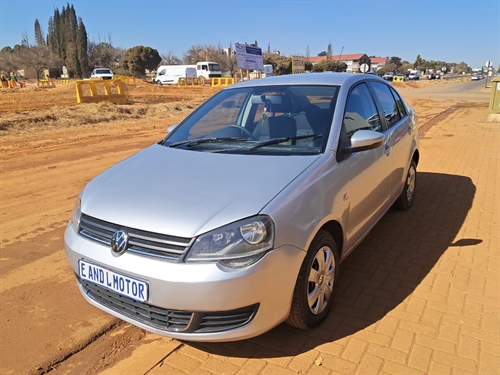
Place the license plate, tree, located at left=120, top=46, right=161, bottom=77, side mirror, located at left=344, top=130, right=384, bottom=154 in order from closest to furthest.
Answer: the license plate → side mirror, located at left=344, top=130, right=384, bottom=154 → tree, located at left=120, top=46, right=161, bottom=77

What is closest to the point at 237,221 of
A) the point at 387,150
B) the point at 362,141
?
the point at 362,141

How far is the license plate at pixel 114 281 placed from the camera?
2355 mm

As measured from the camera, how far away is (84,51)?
82.8 meters

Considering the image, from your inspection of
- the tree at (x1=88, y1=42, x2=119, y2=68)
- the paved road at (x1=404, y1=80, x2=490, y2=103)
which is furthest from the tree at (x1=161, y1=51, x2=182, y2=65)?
the paved road at (x1=404, y1=80, x2=490, y2=103)

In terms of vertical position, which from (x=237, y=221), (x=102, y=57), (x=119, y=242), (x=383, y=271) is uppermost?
(x=102, y=57)

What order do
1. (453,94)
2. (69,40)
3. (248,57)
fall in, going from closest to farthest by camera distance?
(248,57) → (453,94) → (69,40)

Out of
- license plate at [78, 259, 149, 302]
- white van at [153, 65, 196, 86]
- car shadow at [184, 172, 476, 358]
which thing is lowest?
car shadow at [184, 172, 476, 358]

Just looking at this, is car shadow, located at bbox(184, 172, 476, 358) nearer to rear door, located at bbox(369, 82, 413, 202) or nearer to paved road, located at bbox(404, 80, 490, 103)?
rear door, located at bbox(369, 82, 413, 202)

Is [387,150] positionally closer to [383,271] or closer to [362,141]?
[362,141]

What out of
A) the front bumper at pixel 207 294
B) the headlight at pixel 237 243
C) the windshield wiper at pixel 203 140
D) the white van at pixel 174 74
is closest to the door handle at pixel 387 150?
the windshield wiper at pixel 203 140

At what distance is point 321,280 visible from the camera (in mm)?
2865

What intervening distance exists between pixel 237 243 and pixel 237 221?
4.9 inches

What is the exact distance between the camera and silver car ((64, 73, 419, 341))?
2291 mm

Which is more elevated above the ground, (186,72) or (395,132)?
(186,72)
